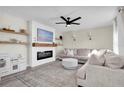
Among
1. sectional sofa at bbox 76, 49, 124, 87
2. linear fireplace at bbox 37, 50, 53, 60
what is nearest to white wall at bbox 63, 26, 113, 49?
linear fireplace at bbox 37, 50, 53, 60

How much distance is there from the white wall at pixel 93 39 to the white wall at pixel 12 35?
356 centimetres

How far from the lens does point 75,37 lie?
638 centimetres

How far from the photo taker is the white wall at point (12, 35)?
123 inches

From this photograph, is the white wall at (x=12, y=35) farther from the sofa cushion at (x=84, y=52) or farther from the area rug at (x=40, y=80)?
the sofa cushion at (x=84, y=52)

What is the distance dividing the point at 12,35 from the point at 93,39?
4.76 m

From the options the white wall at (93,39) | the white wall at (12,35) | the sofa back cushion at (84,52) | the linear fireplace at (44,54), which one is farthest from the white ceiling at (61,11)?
the sofa back cushion at (84,52)

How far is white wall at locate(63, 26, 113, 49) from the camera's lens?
17.0ft

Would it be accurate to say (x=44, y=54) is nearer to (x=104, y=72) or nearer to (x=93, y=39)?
(x=93, y=39)

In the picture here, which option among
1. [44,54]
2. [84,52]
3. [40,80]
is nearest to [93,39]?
[84,52]

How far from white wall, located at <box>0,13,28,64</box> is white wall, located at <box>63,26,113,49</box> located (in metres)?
3.56

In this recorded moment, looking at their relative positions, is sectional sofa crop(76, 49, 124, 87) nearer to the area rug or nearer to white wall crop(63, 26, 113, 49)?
the area rug

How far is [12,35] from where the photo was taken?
3.42 metres
